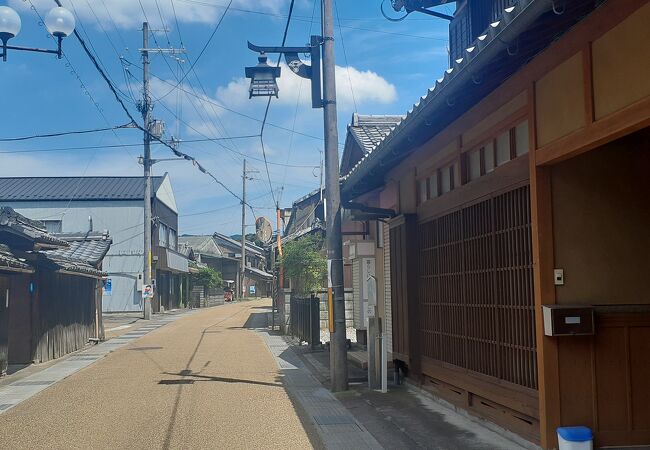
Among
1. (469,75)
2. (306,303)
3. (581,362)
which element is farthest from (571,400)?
(306,303)

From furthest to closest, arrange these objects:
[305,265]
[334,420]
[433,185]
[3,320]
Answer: [305,265] → [3,320] → [433,185] → [334,420]

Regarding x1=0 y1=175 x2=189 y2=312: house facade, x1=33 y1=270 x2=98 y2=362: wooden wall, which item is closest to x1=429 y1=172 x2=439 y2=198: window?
x1=33 y1=270 x2=98 y2=362: wooden wall

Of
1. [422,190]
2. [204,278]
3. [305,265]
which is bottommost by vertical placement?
[204,278]

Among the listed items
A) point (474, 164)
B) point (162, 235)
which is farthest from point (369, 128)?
point (162, 235)

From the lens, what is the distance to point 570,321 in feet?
18.2

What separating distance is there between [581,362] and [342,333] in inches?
210

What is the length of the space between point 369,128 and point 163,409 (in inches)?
375

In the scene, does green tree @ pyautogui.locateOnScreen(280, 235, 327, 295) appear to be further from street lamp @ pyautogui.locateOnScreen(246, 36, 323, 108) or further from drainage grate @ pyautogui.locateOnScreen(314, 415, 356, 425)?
drainage grate @ pyautogui.locateOnScreen(314, 415, 356, 425)

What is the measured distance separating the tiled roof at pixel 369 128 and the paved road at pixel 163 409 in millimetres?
5517

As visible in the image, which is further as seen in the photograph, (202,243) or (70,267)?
(202,243)

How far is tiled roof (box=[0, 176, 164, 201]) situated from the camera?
40.4 metres

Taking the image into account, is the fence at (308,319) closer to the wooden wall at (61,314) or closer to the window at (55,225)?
the wooden wall at (61,314)

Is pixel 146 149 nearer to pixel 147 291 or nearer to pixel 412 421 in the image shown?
pixel 147 291

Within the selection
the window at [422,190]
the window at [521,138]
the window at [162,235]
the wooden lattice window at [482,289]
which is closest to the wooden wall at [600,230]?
the wooden lattice window at [482,289]
